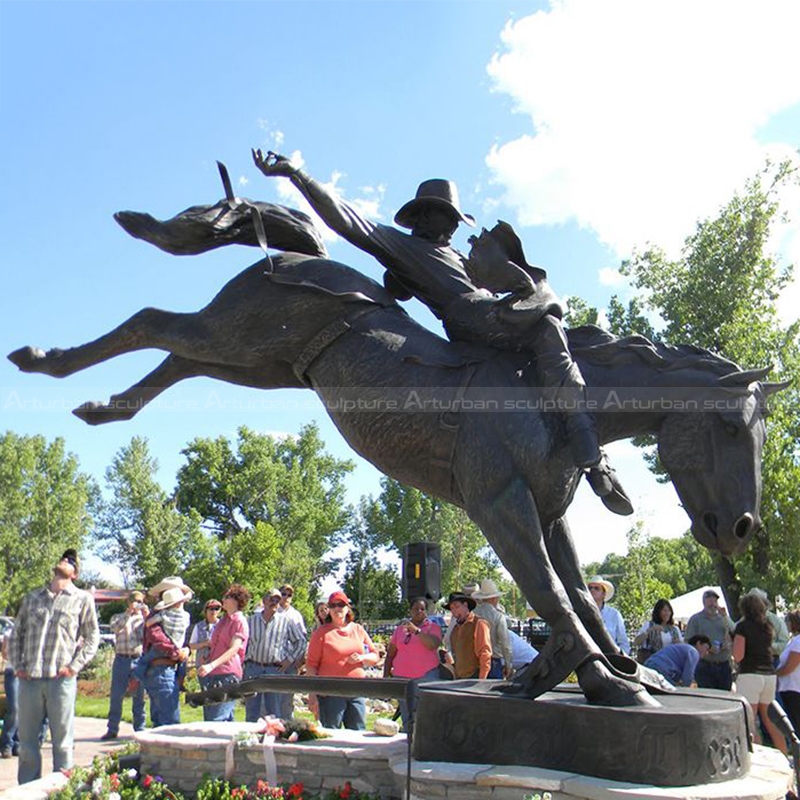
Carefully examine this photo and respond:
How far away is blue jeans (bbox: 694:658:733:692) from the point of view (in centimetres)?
863

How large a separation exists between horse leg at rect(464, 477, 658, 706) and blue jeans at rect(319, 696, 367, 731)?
4.11 metres

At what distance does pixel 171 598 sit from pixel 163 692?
3.29ft

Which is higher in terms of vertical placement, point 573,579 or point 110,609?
point 573,579

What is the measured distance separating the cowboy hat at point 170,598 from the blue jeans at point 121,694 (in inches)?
46.2

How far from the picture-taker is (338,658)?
7.36 m

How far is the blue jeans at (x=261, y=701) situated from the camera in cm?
812

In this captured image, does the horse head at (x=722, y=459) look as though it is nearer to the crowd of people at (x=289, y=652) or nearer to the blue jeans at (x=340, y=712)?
the crowd of people at (x=289, y=652)

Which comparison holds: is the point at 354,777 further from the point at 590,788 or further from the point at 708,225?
the point at 708,225

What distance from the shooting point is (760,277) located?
20859mm

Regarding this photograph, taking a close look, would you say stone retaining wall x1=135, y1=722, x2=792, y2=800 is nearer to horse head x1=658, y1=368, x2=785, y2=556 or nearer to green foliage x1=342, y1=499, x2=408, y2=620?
horse head x1=658, y1=368, x2=785, y2=556

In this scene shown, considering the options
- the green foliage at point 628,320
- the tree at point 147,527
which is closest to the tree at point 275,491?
the tree at point 147,527

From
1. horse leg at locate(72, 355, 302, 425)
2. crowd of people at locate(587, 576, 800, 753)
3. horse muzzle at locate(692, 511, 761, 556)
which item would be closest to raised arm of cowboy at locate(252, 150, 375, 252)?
horse leg at locate(72, 355, 302, 425)

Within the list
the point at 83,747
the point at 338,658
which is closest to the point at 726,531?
the point at 338,658

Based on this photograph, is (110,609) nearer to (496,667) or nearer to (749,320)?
(749,320)
